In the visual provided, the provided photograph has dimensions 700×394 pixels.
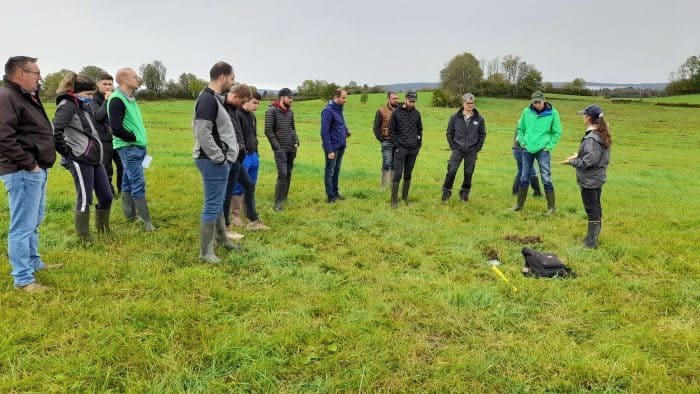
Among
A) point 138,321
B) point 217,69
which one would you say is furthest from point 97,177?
point 138,321

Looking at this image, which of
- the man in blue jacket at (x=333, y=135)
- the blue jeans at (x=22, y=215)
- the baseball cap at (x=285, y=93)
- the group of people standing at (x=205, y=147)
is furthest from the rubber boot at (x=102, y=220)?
the man in blue jacket at (x=333, y=135)

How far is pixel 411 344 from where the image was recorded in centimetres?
363

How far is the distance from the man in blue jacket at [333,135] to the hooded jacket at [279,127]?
667mm

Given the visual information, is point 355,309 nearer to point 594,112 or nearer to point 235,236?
point 235,236

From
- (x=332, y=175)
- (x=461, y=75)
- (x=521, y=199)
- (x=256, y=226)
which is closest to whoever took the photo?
(x=256, y=226)

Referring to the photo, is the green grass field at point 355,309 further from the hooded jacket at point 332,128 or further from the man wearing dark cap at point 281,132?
the hooded jacket at point 332,128

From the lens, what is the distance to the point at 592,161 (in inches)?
239

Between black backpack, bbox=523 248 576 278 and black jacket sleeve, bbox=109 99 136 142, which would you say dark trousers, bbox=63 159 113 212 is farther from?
black backpack, bbox=523 248 576 278

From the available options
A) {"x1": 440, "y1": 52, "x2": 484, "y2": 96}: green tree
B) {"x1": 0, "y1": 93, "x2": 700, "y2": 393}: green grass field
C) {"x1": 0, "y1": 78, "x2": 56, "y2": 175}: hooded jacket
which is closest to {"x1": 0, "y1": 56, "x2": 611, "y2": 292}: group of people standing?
{"x1": 0, "y1": 78, "x2": 56, "y2": 175}: hooded jacket

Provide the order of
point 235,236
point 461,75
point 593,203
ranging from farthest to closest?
point 461,75 < point 593,203 < point 235,236

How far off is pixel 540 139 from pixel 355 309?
18.8 feet

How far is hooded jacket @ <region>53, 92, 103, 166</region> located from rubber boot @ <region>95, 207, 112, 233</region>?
74 centimetres

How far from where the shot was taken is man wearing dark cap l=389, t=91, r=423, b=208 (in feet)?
27.9

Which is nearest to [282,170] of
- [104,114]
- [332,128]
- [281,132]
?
[281,132]
